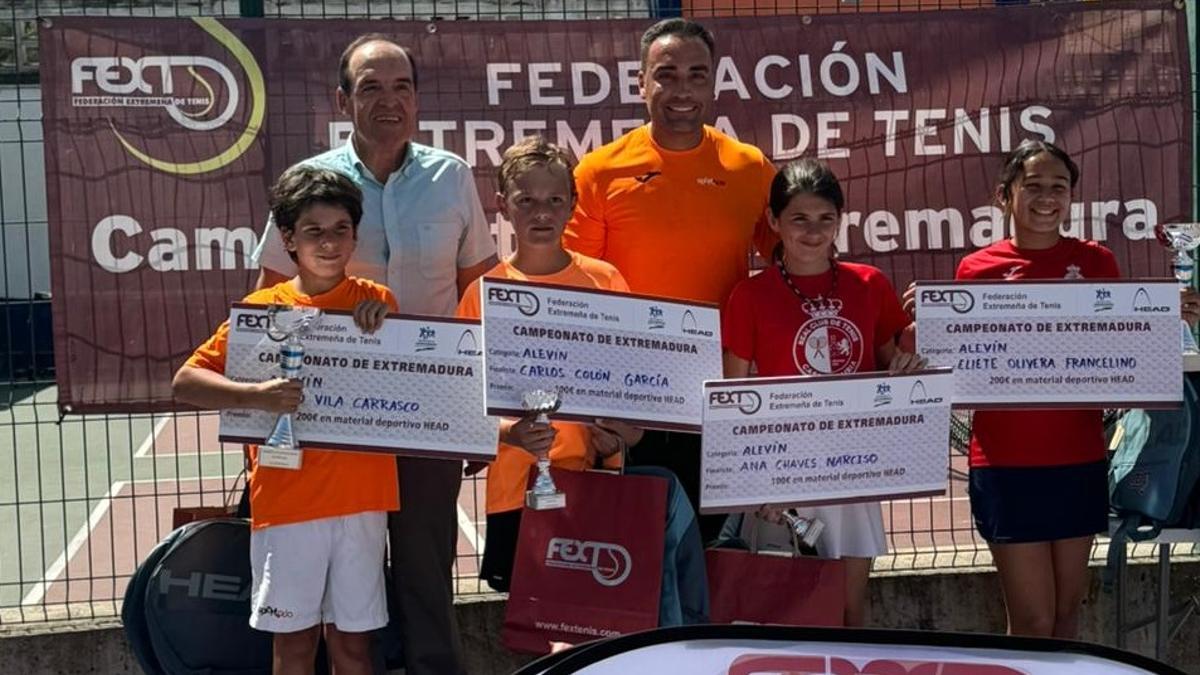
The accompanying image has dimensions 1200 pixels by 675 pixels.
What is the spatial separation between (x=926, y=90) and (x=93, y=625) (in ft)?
12.2

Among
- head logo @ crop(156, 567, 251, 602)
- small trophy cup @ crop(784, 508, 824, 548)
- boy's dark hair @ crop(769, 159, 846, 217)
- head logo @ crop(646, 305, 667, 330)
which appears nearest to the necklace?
boy's dark hair @ crop(769, 159, 846, 217)

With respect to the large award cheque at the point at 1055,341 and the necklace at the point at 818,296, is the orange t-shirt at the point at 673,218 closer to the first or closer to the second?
the necklace at the point at 818,296

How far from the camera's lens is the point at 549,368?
4.00 metres

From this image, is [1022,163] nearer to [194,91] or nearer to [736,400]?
[736,400]

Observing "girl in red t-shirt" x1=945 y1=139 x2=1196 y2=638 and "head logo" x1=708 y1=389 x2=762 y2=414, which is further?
"girl in red t-shirt" x1=945 y1=139 x2=1196 y2=638

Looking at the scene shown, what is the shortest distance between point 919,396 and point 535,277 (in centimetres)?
113

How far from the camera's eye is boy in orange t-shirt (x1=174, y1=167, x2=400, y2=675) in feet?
13.3

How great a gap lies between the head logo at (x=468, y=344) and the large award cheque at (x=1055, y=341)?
1.28m

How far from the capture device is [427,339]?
4.08m

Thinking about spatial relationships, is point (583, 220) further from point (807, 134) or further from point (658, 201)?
point (807, 134)

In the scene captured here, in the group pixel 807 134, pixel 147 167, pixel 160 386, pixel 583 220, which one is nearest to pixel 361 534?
pixel 583 220

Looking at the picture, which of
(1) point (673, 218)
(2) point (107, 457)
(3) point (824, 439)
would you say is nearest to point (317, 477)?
(1) point (673, 218)

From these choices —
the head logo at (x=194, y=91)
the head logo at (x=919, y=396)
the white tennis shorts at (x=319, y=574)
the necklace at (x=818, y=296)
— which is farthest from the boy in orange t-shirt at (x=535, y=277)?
the head logo at (x=194, y=91)

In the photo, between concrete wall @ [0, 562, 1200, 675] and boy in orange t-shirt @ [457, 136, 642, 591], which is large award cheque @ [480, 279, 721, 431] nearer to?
boy in orange t-shirt @ [457, 136, 642, 591]
